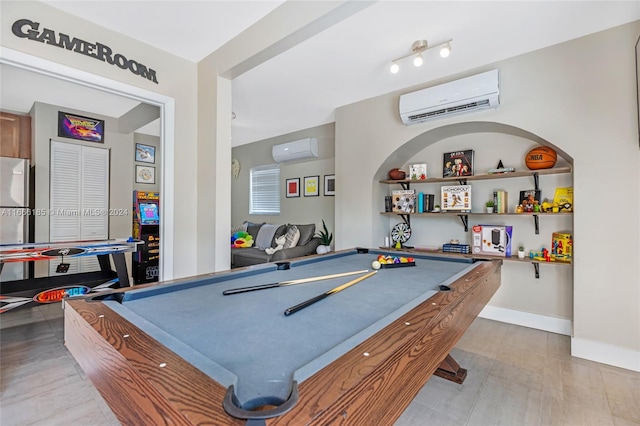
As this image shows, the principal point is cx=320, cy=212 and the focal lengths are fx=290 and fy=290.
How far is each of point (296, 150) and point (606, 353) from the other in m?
4.26

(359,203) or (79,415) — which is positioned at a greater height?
(359,203)

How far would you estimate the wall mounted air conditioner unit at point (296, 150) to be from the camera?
4.73 meters

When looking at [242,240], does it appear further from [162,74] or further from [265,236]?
[162,74]

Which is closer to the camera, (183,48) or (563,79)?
(563,79)

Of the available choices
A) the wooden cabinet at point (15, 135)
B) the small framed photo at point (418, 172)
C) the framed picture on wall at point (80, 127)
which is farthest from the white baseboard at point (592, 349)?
the wooden cabinet at point (15, 135)

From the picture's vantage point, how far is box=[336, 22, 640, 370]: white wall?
214 cm

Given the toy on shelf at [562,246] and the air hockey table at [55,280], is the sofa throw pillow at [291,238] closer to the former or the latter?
the air hockey table at [55,280]

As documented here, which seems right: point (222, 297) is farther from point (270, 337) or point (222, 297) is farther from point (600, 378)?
point (600, 378)

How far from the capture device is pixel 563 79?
2.42 metres

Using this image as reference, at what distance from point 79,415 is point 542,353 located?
316 centimetres

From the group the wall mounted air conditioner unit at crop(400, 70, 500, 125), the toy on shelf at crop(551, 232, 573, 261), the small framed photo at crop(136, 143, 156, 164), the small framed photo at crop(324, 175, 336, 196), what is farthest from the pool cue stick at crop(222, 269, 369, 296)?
the small framed photo at crop(136, 143, 156, 164)

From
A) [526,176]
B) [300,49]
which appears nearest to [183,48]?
[300,49]

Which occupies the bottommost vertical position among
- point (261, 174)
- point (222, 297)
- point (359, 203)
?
point (222, 297)

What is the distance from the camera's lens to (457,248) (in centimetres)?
318
